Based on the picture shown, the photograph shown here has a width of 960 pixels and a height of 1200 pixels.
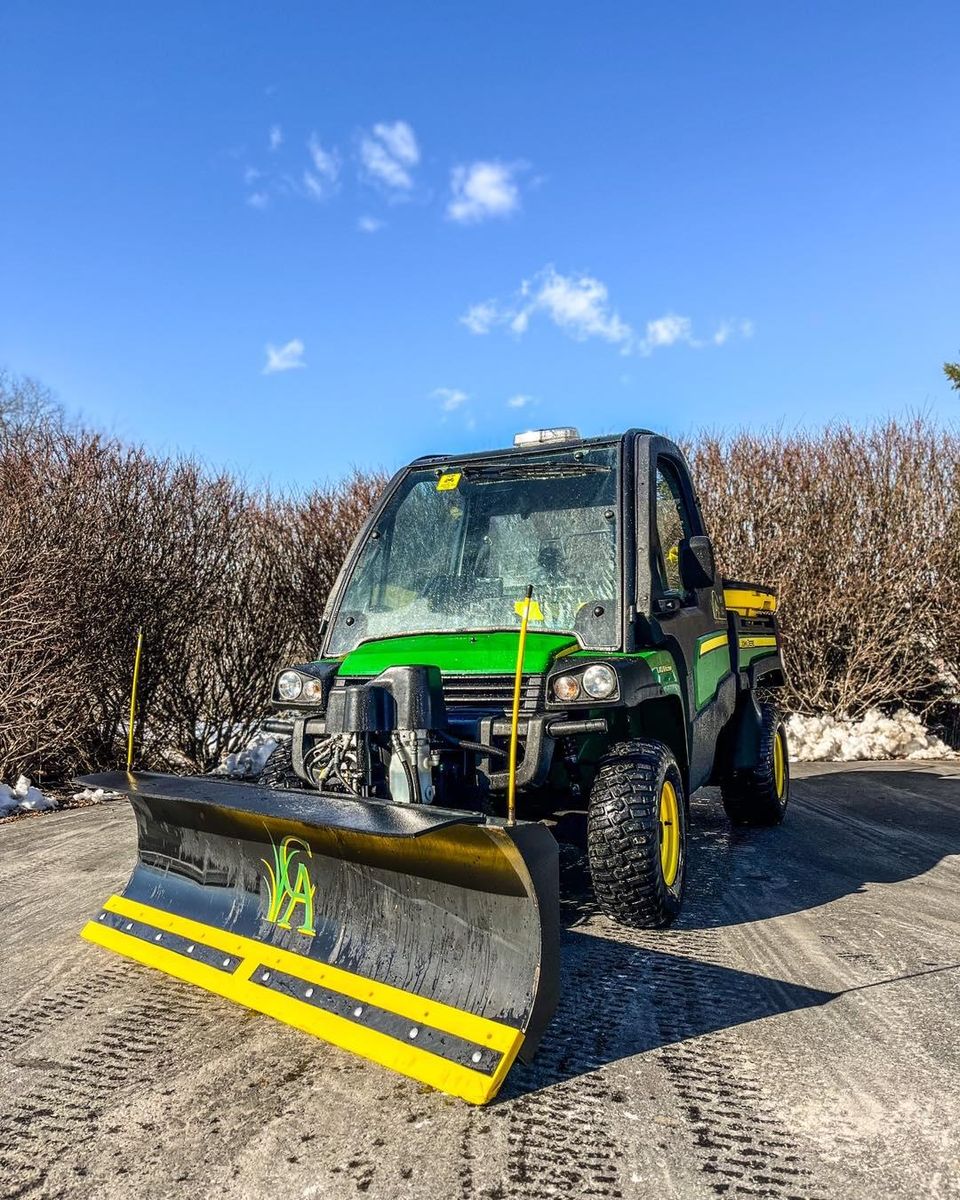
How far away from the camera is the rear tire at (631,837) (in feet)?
11.3

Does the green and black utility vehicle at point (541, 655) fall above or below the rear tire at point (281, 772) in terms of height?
above

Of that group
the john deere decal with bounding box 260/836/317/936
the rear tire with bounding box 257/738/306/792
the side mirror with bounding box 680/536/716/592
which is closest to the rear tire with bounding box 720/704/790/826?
the side mirror with bounding box 680/536/716/592

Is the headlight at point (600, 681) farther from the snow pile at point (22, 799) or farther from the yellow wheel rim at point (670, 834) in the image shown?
the snow pile at point (22, 799)

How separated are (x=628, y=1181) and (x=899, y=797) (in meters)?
6.31

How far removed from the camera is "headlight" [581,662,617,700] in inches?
138

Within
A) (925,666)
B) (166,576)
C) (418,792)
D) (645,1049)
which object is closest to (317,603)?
(166,576)

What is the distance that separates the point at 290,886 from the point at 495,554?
178 centimetres

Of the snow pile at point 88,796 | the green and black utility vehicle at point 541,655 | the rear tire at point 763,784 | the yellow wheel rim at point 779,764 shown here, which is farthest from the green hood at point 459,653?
the snow pile at point 88,796

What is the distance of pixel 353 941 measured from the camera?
303 cm

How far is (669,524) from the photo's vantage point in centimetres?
462

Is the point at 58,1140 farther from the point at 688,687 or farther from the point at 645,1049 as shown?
the point at 688,687

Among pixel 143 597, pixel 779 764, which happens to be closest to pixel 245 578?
pixel 143 597

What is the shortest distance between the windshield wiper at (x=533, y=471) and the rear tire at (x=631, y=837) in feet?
4.34

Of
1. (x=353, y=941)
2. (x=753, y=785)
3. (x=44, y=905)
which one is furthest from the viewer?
(x=753, y=785)
